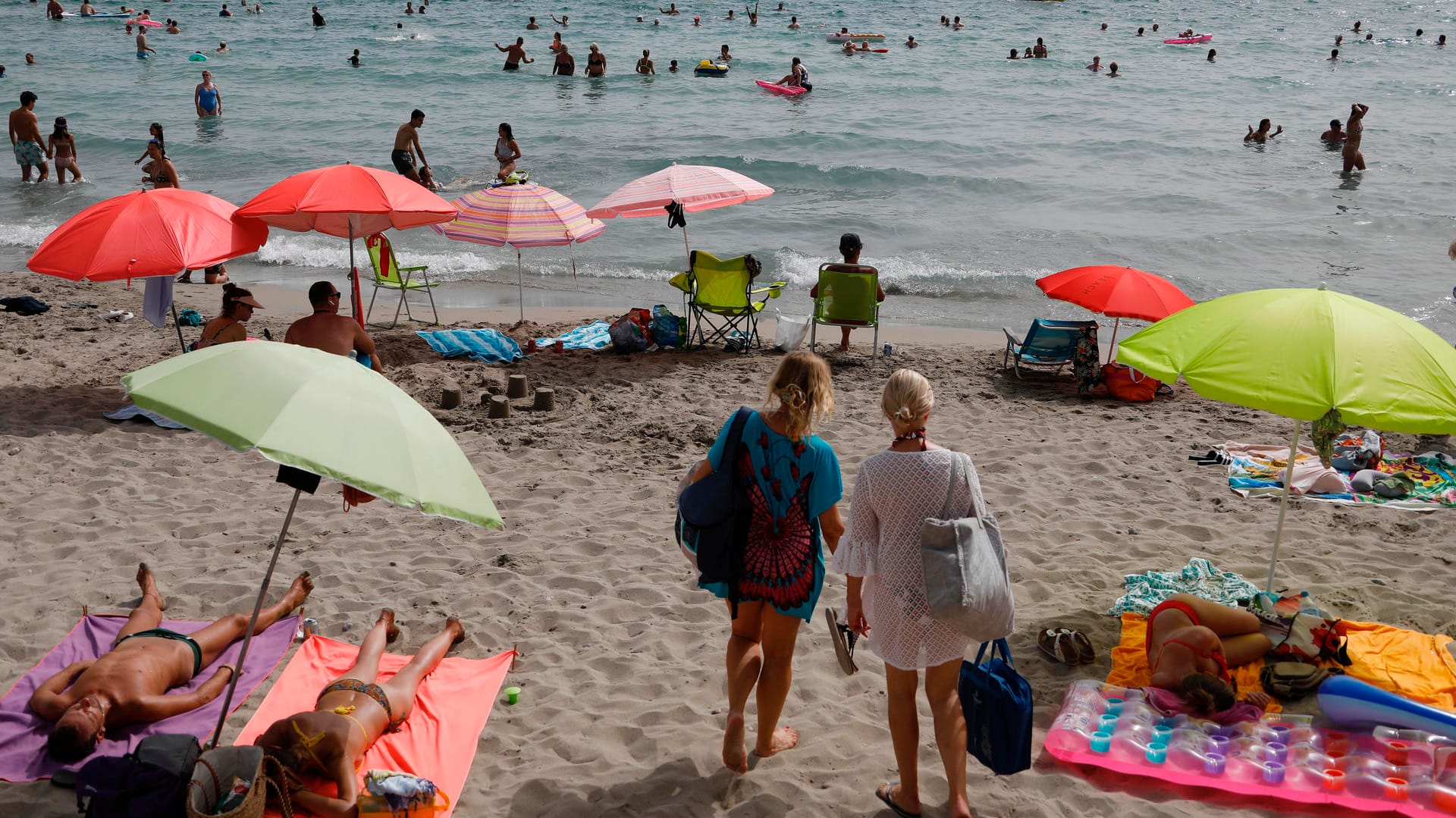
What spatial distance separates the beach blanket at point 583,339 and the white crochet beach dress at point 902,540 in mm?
6495

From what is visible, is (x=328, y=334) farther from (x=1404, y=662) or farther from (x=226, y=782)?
(x=1404, y=662)

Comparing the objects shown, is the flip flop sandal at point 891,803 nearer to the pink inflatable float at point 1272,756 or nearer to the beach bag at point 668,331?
the pink inflatable float at point 1272,756


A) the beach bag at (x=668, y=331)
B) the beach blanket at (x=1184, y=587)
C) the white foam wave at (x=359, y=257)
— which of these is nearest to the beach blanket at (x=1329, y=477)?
the beach blanket at (x=1184, y=587)

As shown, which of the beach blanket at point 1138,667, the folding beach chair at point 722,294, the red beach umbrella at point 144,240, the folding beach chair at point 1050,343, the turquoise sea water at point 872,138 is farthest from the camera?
the turquoise sea water at point 872,138

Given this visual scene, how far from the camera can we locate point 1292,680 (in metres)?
4.20

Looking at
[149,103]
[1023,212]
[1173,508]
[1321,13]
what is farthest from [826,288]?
[1321,13]

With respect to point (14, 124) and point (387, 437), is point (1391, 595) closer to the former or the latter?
point (387, 437)

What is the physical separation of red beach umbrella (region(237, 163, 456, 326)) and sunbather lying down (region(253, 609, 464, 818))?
3589 millimetres

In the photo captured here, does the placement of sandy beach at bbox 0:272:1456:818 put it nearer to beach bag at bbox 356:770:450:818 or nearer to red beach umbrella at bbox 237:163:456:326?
beach bag at bbox 356:770:450:818

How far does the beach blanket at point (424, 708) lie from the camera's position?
3785 millimetres

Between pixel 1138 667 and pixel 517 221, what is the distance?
6655mm

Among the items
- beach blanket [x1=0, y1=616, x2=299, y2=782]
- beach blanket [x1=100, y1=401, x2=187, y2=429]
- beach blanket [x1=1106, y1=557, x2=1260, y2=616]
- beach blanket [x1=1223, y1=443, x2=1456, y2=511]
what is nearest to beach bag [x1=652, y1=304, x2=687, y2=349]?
beach blanket [x1=100, y1=401, x2=187, y2=429]

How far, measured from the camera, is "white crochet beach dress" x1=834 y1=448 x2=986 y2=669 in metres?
3.12

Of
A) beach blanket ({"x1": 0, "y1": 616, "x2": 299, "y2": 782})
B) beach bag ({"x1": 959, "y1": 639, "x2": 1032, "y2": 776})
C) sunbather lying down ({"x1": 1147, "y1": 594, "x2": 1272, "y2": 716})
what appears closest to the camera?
beach bag ({"x1": 959, "y1": 639, "x2": 1032, "y2": 776})
